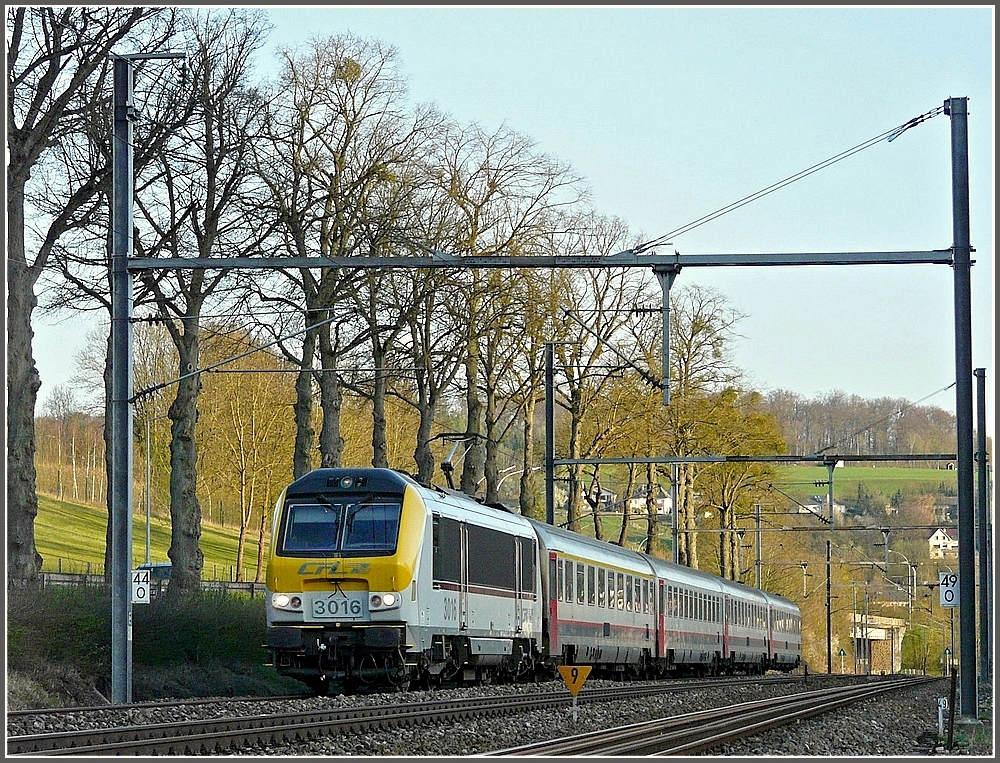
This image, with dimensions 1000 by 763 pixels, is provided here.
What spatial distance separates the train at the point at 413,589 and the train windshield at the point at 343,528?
0.05ft

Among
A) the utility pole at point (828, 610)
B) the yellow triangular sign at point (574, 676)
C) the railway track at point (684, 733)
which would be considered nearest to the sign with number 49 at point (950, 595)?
the railway track at point (684, 733)

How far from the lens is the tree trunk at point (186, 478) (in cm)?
3144

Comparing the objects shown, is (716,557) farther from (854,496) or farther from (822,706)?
(822,706)

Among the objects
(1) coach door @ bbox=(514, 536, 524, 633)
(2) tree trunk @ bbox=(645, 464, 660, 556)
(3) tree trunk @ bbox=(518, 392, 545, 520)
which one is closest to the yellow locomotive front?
(1) coach door @ bbox=(514, 536, 524, 633)

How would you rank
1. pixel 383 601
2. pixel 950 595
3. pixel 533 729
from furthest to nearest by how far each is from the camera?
1. pixel 950 595
2. pixel 383 601
3. pixel 533 729

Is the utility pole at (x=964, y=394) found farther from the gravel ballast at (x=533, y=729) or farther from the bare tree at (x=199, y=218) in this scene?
the bare tree at (x=199, y=218)

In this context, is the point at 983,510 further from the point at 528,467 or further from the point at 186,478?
the point at 186,478

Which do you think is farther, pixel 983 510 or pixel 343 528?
pixel 983 510

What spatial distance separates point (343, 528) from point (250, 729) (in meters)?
6.16

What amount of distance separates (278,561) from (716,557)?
55893mm

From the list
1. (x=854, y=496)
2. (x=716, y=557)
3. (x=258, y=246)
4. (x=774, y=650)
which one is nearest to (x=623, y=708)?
(x=258, y=246)

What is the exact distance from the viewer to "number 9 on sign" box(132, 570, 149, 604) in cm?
2173

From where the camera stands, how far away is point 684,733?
17734 millimetres

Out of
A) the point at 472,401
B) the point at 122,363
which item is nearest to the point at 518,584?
the point at 122,363
